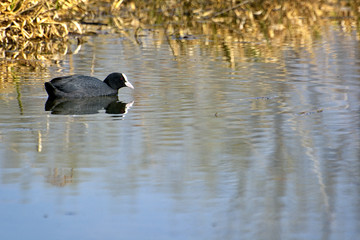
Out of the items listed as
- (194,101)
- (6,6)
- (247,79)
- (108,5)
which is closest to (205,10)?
(108,5)

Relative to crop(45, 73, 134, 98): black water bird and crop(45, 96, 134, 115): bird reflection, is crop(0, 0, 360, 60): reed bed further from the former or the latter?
crop(45, 96, 134, 115): bird reflection

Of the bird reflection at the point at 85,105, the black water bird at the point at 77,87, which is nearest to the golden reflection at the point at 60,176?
the bird reflection at the point at 85,105

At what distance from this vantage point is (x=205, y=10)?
19.9m

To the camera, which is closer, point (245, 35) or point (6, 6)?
point (6, 6)

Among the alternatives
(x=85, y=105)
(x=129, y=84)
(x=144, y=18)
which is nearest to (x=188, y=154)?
(x=85, y=105)

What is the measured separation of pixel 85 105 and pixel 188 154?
3189mm

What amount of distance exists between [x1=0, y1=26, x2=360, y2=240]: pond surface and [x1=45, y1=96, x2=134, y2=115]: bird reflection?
25 millimetres

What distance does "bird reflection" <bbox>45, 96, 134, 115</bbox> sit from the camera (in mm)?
8852

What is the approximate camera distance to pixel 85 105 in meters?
9.45

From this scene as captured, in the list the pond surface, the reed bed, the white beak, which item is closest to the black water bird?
the white beak

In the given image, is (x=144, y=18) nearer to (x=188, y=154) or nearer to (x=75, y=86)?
(x=75, y=86)

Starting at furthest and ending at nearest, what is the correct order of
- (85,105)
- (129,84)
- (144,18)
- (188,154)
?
(144,18), (129,84), (85,105), (188,154)

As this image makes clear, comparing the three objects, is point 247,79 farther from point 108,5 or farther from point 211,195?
point 108,5

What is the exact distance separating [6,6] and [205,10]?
24.1ft
